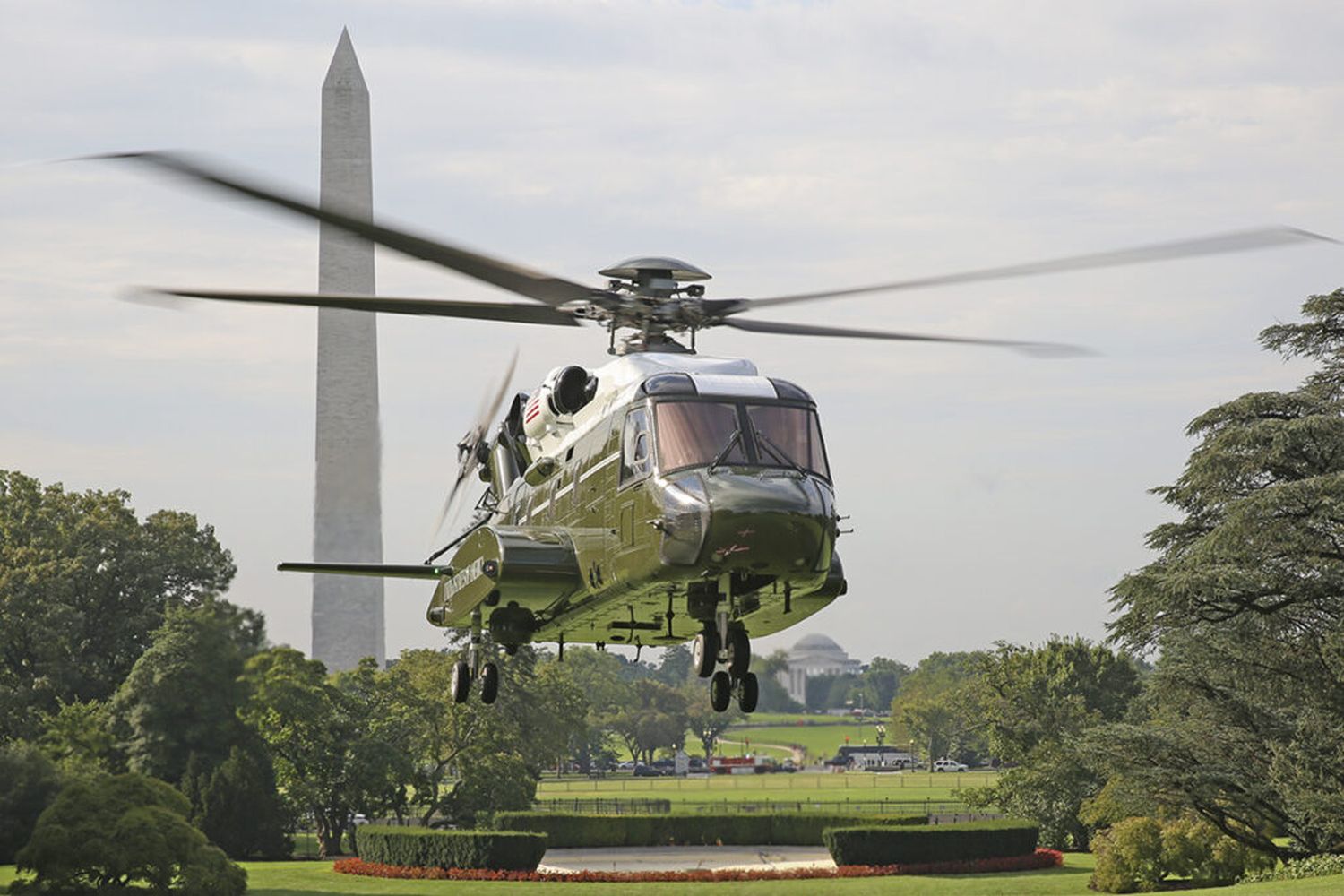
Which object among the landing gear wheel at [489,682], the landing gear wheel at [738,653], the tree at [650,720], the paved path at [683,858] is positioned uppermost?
the tree at [650,720]

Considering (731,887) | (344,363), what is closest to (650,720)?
(344,363)

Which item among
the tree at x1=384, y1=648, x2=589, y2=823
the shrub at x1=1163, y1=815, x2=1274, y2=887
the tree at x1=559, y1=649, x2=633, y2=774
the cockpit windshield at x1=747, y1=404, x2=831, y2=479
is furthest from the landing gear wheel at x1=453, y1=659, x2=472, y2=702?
the tree at x1=559, y1=649, x2=633, y2=774

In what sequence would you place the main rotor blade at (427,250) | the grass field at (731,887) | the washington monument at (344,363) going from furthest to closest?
the washington monument at (344,363)
the grass field at (731,887)
the main rotor blade at (427,250)

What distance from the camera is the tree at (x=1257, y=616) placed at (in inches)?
1555

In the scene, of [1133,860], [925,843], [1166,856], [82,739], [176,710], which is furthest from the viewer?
[82,739]

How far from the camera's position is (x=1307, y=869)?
4012 cm

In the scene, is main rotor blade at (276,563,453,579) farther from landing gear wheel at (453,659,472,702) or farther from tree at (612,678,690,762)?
tree at (612,678,690,762)

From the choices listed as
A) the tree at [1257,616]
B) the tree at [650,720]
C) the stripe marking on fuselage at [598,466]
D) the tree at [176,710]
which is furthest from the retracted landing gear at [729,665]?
the tree at [650,720]

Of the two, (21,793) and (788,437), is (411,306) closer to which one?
(788,437)

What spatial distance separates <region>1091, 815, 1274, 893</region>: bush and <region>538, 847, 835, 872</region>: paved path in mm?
11380

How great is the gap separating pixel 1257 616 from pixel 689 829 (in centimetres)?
3285

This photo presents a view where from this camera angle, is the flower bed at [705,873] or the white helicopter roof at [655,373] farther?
the flower bed at [705,873]

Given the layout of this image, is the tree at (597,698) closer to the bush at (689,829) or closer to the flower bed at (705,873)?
the bush at (689,829)

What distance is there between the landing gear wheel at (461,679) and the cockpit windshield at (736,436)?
310 inches
